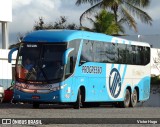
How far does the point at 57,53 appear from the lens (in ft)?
88.1

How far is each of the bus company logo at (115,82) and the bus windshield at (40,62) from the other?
492 cm

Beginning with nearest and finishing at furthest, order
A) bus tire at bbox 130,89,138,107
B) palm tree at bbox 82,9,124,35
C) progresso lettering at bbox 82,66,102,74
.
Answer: progresso lettering at bbox 82,66,102,74, bus tire at bbox 130,89,138,107, palm tree at bbox 82,9,124,35

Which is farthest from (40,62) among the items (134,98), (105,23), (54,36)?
(105,23)

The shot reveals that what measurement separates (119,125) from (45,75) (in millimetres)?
9177

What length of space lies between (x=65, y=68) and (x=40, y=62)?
1.12 m

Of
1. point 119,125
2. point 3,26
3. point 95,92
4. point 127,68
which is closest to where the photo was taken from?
point 119,125

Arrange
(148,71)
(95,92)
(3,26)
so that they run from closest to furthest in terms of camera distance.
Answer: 1. (95,92)
2. (148,71)
3. (3,26)

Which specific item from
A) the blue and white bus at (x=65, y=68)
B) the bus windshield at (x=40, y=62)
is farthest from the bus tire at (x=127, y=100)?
the bus windshield at (x=40, y=62)

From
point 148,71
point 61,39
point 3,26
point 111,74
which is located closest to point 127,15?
point 3,26

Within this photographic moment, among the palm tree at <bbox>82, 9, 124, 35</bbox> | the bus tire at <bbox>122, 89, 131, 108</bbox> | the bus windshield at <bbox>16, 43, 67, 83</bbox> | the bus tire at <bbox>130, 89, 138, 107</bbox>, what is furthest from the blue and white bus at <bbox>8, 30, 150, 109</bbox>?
the palm tree at <bbox>82, 9, 124, 35</bbox>

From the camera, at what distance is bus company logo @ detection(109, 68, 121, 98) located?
31.2 metres

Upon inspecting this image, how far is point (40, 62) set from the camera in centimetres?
2703

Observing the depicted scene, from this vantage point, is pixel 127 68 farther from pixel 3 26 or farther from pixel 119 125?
pixel 3 26

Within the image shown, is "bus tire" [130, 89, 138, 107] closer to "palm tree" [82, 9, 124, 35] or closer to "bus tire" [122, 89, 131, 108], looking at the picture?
"bus tire" [122, 89, 131, 108]
